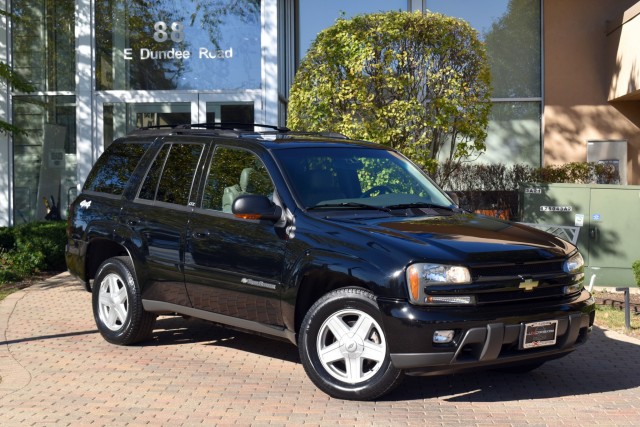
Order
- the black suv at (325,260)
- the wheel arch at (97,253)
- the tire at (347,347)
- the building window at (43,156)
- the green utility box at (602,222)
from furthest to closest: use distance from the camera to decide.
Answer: the building window at (43,156) → the green utility box at (602,222) → the wheel arch at (97,253) → the tire at (347,347) → the black suv at (325,260)

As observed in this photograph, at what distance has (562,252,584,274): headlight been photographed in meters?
6.69

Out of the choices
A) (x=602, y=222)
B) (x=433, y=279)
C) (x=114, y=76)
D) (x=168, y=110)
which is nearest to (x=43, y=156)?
(x=114, y=76)

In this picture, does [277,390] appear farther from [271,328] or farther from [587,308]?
[587,308]

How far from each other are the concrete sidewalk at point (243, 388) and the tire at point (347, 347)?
13 centimetres

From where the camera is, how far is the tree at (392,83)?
13080mm

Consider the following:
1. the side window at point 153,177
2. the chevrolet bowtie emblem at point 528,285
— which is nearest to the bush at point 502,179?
the side window at point 153,177

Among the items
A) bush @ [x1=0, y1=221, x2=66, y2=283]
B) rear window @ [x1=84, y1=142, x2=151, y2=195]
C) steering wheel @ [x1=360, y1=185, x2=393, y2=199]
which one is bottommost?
bush @ [x1=0, y1=221, x2=66, y2=283]

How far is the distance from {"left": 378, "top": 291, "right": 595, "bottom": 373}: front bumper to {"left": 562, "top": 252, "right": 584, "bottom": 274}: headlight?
549mm

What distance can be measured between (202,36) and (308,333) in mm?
11399

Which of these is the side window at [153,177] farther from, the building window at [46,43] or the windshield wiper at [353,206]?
the building window at [46,43]

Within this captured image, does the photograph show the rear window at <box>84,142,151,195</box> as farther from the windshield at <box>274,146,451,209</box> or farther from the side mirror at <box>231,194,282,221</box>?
the side mirror at <box>231,194,282,221</box>

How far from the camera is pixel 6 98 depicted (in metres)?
17.4

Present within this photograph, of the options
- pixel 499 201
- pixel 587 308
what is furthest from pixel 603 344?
pixel 499 201

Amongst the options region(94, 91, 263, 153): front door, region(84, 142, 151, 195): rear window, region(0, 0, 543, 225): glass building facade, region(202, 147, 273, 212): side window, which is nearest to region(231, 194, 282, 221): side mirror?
region(202, 147, 273, 212): side window
